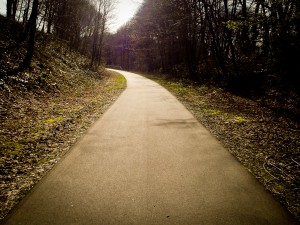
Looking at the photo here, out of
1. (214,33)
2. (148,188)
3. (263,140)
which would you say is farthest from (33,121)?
(214,33)

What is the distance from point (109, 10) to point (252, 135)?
29564 millimetres

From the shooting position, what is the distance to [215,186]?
403cm

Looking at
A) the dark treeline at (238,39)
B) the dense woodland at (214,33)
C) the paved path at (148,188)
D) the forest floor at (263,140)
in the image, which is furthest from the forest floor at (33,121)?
the dark treeline at (238,39)

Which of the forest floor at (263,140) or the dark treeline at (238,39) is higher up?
the dark treeline at (238,39)

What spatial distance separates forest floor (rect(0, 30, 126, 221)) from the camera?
4.29 meters

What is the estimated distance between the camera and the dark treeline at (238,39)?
9789 mm

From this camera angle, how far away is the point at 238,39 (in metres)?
19.8

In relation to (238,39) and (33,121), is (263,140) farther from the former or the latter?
(238,39)

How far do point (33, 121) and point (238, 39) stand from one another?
1892 cm

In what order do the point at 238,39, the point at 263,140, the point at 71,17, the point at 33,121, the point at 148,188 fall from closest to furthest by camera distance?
the point at 148,188 → the point at 263,140 → the point at 33,121 → the point at 238,39 → the point at 71,17

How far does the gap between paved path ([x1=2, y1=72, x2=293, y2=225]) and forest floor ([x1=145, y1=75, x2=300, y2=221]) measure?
1.14ft

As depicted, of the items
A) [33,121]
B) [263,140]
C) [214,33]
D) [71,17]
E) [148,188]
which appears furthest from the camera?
[71,17]

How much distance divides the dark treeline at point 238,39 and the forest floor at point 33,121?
9.03m

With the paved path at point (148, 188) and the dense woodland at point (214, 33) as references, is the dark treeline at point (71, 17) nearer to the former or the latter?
the dense woodland at point (214, 33)
